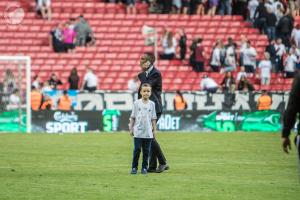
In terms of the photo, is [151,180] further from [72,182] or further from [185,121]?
[185,121]

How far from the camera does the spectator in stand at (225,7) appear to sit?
154ft

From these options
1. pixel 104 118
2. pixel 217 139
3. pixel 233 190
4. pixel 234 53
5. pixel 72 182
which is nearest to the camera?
pixel 233 190

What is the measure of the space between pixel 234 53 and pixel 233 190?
1053 inches

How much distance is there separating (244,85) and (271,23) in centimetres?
593

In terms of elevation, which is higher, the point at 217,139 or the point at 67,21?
the point at 67,21

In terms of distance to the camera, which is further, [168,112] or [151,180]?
[168,112]

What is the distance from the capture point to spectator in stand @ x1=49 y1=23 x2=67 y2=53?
42750 mm

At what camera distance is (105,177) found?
18.4m

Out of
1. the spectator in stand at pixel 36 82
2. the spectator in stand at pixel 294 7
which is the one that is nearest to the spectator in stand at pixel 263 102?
the spectator in stand at pixel 36 82

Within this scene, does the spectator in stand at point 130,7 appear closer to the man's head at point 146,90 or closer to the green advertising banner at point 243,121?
the green advertising banner at point 243,121

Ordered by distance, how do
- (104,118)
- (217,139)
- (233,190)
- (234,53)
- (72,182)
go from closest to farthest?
(233,190) → (72,182) → (217,139) → (104,118) → (234,53)

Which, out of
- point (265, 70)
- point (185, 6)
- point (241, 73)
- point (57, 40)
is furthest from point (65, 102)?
point (185, 6)

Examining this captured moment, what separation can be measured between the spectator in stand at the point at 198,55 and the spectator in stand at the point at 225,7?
437 cm

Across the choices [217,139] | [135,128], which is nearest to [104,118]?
[217,139]
